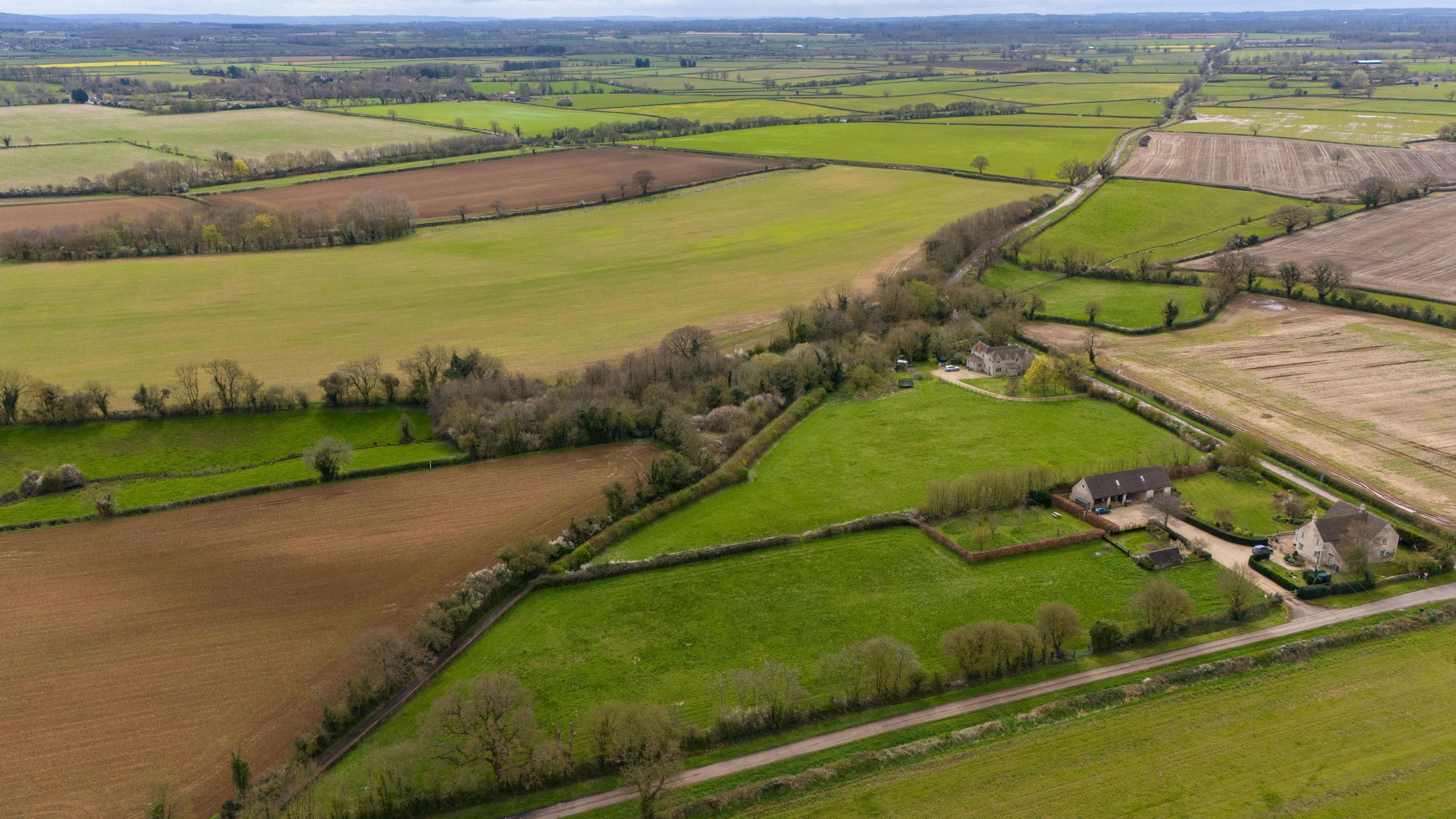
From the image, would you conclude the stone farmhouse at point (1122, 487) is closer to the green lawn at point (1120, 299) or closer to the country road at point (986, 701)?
the country road at point (986, 701)

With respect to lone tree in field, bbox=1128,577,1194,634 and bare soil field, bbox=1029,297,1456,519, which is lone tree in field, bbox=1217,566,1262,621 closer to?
lone tree in field, bbox=1128,577,1194,634

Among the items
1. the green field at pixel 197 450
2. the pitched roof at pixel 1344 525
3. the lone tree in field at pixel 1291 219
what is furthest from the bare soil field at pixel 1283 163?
the green field at pixel 197 450

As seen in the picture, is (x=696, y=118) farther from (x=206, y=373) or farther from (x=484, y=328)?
(x=206, y=373)

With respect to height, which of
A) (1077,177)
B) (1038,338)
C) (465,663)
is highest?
(1077,177)

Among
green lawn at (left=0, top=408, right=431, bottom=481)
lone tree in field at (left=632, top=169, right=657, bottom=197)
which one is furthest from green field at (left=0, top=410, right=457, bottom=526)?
lone tree in field at (left=632, top=169, right=657, bottom=197)

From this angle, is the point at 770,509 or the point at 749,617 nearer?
the point at 749,617

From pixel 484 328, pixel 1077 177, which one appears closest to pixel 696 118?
pixel 1077 177

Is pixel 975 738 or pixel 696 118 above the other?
pixel 696 118
